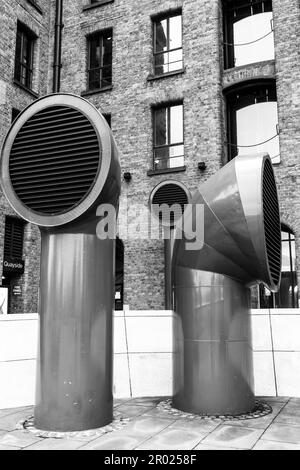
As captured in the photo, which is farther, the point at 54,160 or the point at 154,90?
the point at 154,90

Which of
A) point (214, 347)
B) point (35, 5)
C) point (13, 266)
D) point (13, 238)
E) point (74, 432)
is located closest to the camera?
point (74, 432)

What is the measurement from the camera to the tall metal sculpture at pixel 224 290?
16.5 feet

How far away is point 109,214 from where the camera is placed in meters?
4.93

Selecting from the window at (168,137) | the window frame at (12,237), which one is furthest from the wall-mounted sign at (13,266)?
the window at (168,137)

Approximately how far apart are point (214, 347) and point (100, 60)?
1278 cm

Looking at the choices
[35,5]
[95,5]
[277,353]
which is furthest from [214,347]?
[35,5]

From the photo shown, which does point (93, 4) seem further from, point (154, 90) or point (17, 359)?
point (17, 359)

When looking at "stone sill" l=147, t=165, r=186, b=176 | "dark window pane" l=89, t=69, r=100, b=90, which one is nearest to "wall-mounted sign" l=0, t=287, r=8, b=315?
"stone sill" l=147, t=165, r=186, b=176

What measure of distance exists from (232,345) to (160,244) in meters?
8.13

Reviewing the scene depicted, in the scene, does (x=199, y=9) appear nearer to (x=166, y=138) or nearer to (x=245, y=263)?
(x=166, y=138)

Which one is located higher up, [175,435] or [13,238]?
[13,238]

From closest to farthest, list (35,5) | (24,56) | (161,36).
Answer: (161,36)
(35,5)
(24,56)

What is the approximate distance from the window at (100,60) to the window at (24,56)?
→ 2.04m

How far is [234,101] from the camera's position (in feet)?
45.1
